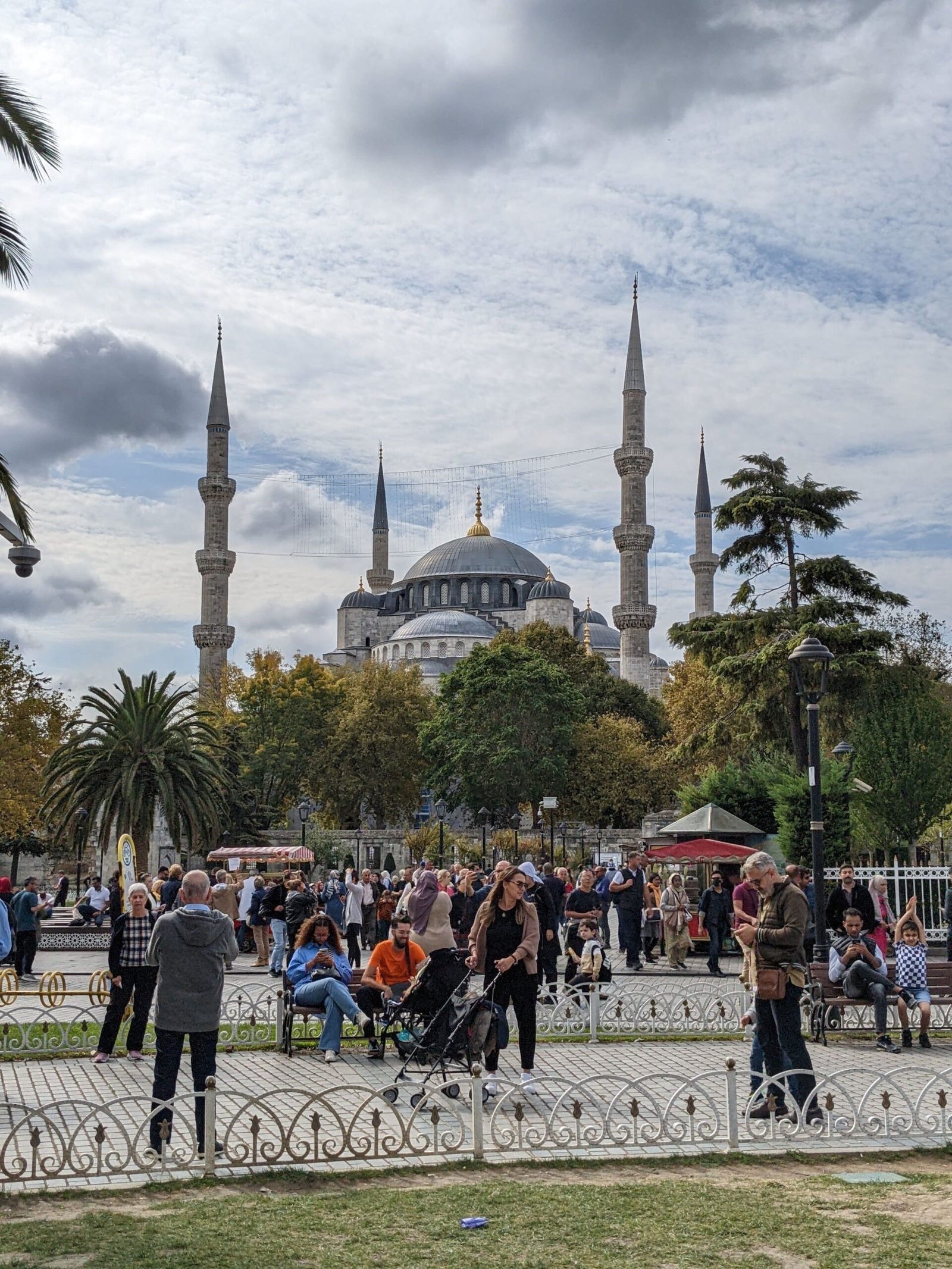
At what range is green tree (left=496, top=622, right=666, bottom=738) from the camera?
5750cm

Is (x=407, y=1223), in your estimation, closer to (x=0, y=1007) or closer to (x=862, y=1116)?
(x=862, y=1116)

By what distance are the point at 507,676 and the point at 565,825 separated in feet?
19.5

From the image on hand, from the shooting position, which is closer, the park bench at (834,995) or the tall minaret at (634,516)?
the park bench at (834,995)

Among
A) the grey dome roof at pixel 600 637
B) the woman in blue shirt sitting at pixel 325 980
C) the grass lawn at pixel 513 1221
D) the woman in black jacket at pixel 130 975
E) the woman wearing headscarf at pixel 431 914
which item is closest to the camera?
the grass lawn at pixel 513 1221

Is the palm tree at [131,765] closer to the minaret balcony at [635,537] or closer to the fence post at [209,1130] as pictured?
the fence post at [209,1130]

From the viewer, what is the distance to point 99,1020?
1149 centimetres

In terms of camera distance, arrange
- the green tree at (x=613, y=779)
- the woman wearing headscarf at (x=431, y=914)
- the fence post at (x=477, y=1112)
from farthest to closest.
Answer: the green tree at (x=613, y=779)
the woman wearing headscarf at (x=431, y=914)
the fence post at (x=477, y=1112)

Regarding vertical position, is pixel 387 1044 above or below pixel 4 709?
below

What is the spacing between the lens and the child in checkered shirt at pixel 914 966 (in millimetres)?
10812

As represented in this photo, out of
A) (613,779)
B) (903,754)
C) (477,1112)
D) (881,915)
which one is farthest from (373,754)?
(477,1112)

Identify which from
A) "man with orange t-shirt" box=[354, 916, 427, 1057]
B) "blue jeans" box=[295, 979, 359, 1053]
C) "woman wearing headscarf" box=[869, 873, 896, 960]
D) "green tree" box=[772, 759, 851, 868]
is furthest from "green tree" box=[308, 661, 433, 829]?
"blue jeans" box=[295, 979, 359, 1053]

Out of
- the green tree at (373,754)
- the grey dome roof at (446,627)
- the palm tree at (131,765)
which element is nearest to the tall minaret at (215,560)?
the green tree at (373,754)

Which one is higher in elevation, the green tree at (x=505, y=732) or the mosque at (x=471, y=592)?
the mosque at (x=471, y=592)

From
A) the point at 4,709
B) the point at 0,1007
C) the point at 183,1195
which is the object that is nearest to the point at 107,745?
the point at 4,709
